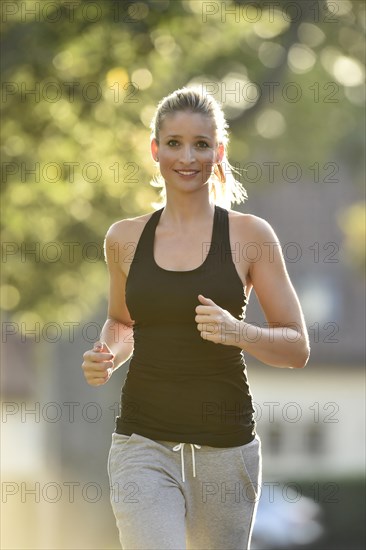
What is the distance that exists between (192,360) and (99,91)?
914 centimetres

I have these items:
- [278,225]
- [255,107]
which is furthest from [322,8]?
[278,225]

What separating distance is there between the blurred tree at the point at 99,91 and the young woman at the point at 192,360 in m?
7.17

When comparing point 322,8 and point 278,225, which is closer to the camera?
point 322,8

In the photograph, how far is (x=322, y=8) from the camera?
46.1ft

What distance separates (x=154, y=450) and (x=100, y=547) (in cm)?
1832

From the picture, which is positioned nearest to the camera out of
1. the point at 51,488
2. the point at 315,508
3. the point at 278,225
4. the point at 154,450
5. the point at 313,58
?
the point at 154,450

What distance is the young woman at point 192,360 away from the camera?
14.5 ft

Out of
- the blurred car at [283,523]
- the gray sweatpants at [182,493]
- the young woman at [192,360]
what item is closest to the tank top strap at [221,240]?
the young woman at [192,360]

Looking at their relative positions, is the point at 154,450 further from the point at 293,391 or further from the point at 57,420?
the point at 293,391

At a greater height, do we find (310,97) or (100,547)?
(310,97)

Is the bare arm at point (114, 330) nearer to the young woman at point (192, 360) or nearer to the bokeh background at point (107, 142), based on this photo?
the young woman at point (192, 360)

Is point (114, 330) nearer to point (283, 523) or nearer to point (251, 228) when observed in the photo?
point (251, 228)

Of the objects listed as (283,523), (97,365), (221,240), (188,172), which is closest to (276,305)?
(221,240)

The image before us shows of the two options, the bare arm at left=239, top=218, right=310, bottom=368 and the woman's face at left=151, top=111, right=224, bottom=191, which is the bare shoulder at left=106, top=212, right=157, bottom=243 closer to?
the woman's face at left=151, top=111, right=224, bottom=191
